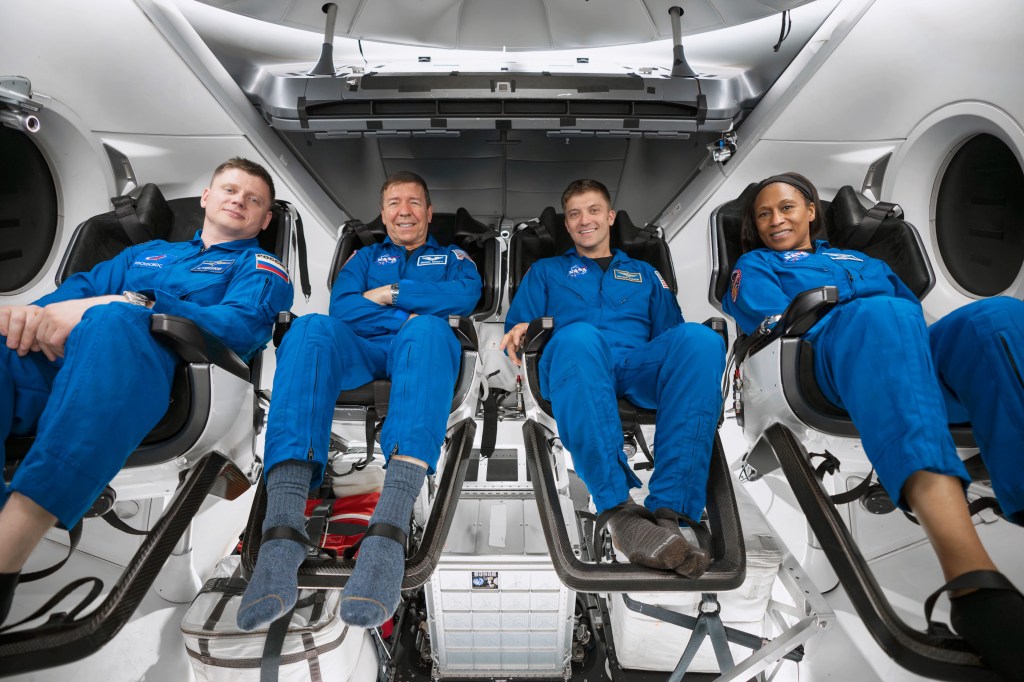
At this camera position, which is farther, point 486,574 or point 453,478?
point 486,574

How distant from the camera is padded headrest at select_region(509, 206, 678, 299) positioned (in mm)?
2479

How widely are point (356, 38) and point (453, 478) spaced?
8.61ft

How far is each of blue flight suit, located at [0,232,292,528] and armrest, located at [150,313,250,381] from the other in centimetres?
3

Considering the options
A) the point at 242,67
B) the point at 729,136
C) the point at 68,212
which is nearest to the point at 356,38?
the point at 242,67

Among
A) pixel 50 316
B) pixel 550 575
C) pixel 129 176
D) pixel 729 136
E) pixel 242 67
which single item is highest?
pixel 242 67

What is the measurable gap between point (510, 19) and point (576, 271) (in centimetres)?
160

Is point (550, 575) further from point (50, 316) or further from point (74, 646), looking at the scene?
point (50, 316)

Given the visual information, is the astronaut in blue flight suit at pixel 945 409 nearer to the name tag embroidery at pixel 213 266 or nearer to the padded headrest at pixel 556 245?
the padded headrest at pixel 556 245

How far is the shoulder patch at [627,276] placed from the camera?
2.33 m

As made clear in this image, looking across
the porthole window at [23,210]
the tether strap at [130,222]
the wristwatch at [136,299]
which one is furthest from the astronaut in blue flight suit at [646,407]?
the porthole window at [23,210]

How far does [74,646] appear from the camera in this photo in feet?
4.06

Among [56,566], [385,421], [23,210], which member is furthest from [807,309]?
[23,210]

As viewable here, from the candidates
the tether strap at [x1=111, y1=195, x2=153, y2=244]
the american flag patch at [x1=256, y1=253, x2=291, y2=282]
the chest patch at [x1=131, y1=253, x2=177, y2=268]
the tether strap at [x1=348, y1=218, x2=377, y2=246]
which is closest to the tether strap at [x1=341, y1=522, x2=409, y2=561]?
the american flag patch at [x1=256, y1=253, x2=291, y2=282]

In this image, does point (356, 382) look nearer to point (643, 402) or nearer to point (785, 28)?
point (643, 402)
